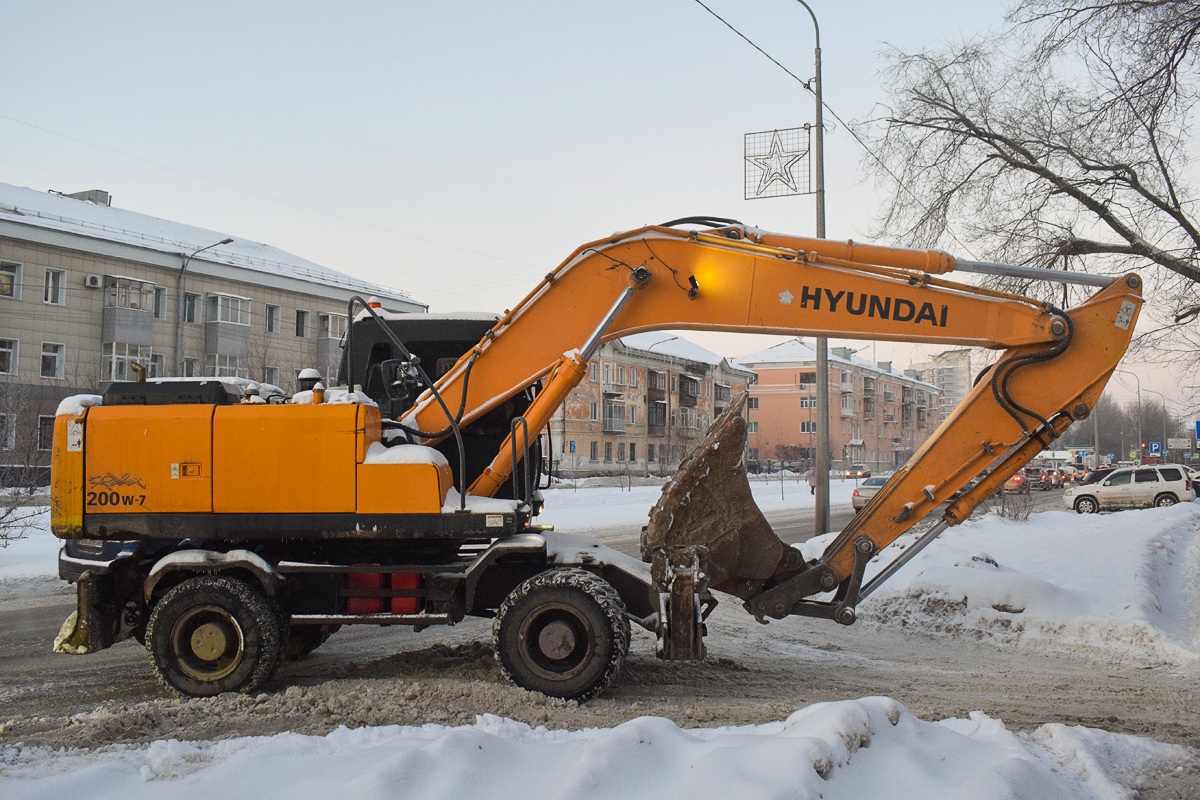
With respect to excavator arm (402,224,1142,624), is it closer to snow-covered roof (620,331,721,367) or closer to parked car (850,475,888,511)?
parked car (850,475,888,511)

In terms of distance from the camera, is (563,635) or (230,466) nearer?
(563,635)

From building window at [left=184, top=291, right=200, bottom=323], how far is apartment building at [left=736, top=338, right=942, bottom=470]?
49.8 metres

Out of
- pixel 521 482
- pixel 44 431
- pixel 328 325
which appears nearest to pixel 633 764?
pixel 521 482

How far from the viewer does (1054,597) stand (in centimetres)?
945

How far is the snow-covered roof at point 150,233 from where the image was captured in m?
37.2

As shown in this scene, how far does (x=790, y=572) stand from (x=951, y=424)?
164 cm

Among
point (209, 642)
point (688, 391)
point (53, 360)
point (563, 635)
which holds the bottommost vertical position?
point (209, 642)

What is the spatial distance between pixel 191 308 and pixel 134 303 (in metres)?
3.01

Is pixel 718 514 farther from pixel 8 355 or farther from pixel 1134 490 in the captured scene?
pixel 8 355

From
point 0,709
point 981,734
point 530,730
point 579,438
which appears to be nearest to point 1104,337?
point 981,734

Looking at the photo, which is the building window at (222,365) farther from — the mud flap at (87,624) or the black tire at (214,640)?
the black tire at (214,640)

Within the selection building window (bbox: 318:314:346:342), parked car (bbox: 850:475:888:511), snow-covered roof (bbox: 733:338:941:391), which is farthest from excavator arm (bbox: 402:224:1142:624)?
snow-covered roof (bbox: 733:338:941:391)

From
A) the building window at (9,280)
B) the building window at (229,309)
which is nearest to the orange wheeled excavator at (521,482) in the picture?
the building window at (9,280)

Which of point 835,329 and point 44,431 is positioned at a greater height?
point 835,329
